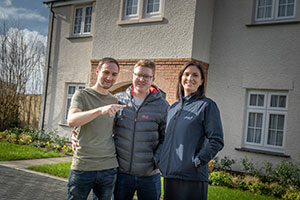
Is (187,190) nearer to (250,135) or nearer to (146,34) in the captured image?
(250,135)

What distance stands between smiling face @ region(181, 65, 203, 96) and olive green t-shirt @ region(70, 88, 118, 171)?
82 centimetres

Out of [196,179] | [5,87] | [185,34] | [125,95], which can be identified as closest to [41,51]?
[5,87]

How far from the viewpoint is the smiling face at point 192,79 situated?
287cm

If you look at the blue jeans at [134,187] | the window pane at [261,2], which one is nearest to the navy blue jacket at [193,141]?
the blue jeans at [134,187]

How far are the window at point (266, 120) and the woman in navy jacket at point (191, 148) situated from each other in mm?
6065

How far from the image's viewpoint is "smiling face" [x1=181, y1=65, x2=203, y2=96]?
287cm

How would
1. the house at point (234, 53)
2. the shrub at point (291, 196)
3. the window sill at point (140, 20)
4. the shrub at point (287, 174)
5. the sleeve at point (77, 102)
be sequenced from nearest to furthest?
the sleeve at point (77, 102), the shrub at point (291, 196), the shrub at point (287, 174), the house at point (234, 53), the window sill at point (140, 20)

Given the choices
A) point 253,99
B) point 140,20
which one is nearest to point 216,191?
point 253,99

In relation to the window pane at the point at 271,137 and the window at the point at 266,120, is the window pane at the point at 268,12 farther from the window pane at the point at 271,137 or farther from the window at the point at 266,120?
the window pane at the point at 271,137

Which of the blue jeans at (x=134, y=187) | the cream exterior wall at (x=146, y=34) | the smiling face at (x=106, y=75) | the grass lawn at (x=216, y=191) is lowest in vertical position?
the grass lawn at (x=216, y=191)

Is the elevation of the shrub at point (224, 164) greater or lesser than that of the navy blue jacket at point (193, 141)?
lesser

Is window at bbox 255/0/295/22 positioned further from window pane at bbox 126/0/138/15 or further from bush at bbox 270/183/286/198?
bush at bbox 270/183/286/198

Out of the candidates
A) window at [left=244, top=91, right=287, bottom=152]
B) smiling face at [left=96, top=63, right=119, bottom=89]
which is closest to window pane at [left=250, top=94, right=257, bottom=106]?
window at [left=244, top=91, right=287, bottom=152]

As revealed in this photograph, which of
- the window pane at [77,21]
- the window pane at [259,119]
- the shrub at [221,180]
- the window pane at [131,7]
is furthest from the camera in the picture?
the window pane at [77,21]
